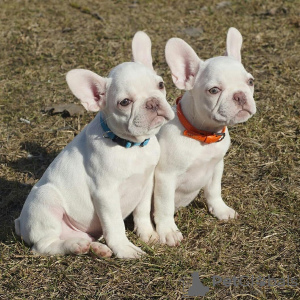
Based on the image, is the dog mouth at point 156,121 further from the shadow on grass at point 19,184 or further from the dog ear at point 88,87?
the shadow on grass at point 19,184

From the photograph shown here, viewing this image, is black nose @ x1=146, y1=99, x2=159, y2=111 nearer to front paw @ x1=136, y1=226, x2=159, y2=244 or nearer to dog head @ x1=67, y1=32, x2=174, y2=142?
dog head @ x1=67, y1=32, x2=174, y2=142

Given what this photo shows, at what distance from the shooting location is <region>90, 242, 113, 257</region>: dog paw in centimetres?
440

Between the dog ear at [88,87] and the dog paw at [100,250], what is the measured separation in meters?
1.11

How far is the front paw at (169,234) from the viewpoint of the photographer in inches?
189

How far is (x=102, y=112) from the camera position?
4.52 metres

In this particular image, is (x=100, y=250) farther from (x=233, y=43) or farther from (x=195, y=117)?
(x=233, y=43)

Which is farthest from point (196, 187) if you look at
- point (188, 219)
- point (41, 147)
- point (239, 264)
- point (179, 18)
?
point (179, 18)

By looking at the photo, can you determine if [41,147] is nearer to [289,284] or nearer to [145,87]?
[145,87]

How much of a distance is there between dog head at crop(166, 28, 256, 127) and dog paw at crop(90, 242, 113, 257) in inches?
52.9

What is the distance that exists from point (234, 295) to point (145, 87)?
1691mm

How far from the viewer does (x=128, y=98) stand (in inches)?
166

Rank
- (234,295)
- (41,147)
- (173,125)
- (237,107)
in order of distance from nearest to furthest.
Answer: (234,295) → (237,107) → (173,125) → (41,147)

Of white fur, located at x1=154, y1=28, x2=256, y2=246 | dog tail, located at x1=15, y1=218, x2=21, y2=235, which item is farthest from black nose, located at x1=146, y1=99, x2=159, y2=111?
dog tail, located at x1=15, y1=218, x2=21, y2=235

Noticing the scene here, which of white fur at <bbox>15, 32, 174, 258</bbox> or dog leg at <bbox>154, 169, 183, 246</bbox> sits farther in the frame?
dog leg at <bbox>154, 169, 183, 246</bbox>
